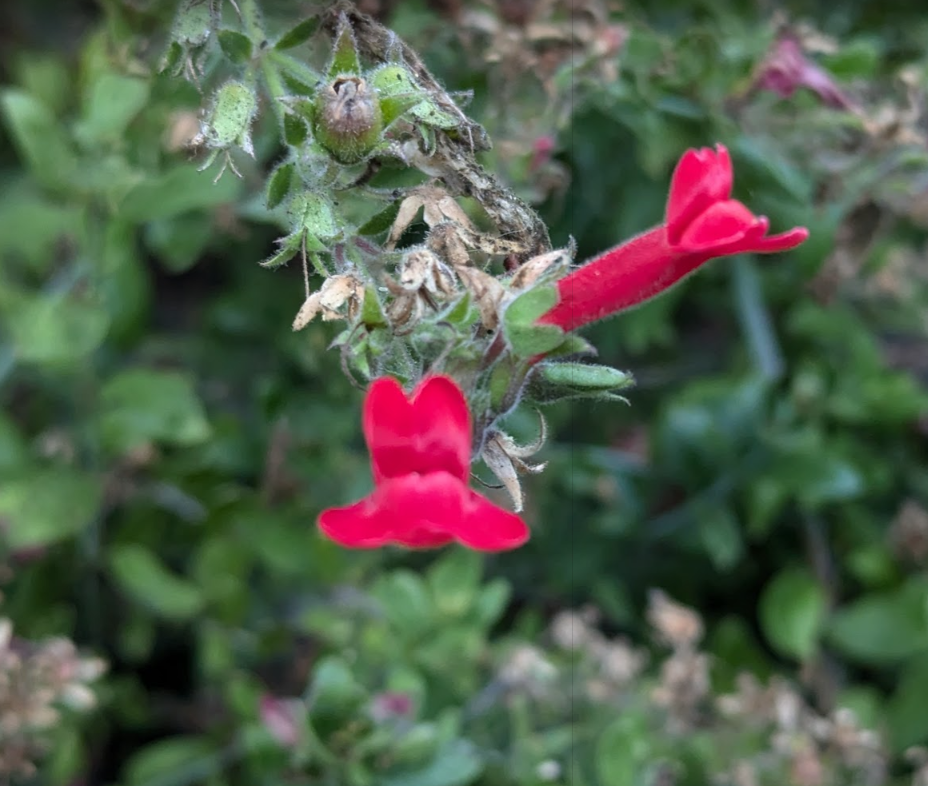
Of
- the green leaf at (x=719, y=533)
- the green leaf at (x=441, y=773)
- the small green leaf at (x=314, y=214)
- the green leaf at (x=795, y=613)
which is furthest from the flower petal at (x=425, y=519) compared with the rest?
the green leaf at (x=795, y=613)

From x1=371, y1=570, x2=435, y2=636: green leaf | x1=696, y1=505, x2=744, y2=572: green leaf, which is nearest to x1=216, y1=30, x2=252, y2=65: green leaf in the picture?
x1=371, y1=570, x2=435, y2=636: green leaf

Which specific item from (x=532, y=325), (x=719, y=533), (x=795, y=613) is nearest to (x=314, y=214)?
(x=532, y=325)

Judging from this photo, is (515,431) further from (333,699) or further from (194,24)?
(194,24)

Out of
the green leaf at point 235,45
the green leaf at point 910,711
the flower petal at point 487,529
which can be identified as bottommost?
the green leaf at point 910,711

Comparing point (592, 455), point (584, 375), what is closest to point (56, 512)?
point (592, 455)

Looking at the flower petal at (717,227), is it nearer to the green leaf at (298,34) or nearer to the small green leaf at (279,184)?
the small green leaf at (279,184)

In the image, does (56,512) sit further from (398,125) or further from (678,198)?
(678,198)
